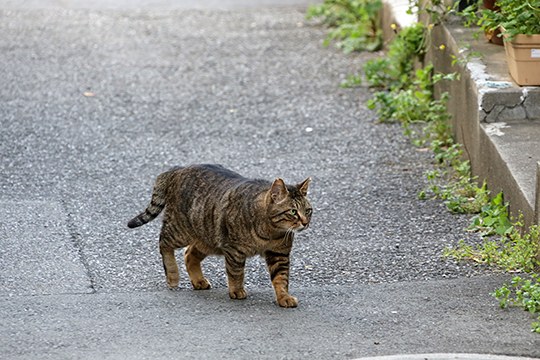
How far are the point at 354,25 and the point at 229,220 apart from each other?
8251 millimetres

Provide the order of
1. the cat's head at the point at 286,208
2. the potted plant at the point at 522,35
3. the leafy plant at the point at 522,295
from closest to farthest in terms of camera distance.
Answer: the leafy plant at the point at 522,295 → the cat's head at the point at 286,208 → the potted plant at the point at 522,35

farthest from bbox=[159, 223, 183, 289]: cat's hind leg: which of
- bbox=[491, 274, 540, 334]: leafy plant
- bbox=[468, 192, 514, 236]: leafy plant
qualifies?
bbox=[468, 192, 514, 236]: leafy plant

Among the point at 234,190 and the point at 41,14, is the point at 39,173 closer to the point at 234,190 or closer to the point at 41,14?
the point at 234,190

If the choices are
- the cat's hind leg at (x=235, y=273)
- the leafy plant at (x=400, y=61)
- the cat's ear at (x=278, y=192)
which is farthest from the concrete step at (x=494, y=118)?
the cat's hind leg at (x=235, y=273)

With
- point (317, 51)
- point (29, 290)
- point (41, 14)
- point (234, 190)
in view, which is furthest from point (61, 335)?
point (41, 14)

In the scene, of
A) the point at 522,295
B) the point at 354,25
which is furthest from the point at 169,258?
the point at 354,25

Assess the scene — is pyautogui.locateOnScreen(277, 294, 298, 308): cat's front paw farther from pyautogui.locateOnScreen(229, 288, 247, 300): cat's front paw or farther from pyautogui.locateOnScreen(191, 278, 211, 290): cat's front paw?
pyautogui.locateOnScreen(191, 278, 211, 290): cat's front paw

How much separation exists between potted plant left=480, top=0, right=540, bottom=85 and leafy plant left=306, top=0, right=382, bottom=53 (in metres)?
5.08

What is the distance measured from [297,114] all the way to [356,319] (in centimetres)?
510

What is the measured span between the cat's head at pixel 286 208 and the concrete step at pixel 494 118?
4.78ft

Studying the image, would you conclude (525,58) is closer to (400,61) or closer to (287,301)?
(287,301)

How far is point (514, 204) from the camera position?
6996 millimetres

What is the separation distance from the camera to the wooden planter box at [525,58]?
796 cm

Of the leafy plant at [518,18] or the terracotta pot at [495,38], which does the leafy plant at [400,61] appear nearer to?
the terracotta pot at [495,38]
